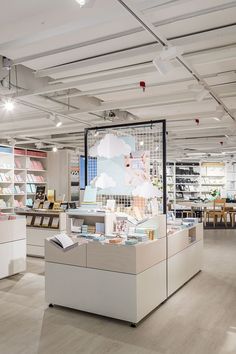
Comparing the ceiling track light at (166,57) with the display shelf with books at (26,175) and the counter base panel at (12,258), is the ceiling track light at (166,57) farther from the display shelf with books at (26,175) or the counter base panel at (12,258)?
the display shelf with books at (26,175)

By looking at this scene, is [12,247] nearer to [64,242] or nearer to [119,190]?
[64,242]

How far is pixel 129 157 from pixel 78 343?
7.44ft

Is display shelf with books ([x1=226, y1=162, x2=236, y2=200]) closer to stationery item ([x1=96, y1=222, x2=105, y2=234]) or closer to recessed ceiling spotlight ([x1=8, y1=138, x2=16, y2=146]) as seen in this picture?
recessed ceiling spotlight ([x1=8, y1=138, x2=16, y2=146])

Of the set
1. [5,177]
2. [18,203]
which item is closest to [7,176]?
[5,177]

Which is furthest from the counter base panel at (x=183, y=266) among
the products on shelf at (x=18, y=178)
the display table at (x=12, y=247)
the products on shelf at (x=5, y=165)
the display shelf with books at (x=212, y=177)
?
the display shelf with books at (x=212, y=177)

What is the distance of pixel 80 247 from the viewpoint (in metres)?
3.89

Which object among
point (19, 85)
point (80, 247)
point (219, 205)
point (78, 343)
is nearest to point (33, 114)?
point (19, 85)

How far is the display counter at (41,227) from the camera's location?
6.63 m

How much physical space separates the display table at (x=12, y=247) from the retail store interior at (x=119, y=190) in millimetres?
17

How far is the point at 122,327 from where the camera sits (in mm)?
3486

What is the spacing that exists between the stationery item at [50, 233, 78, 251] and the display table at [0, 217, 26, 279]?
151cm

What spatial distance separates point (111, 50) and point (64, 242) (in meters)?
2.26

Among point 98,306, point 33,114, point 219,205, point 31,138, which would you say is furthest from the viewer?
point 219,205

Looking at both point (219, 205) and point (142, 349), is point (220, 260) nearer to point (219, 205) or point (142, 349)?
point (142, 349)
